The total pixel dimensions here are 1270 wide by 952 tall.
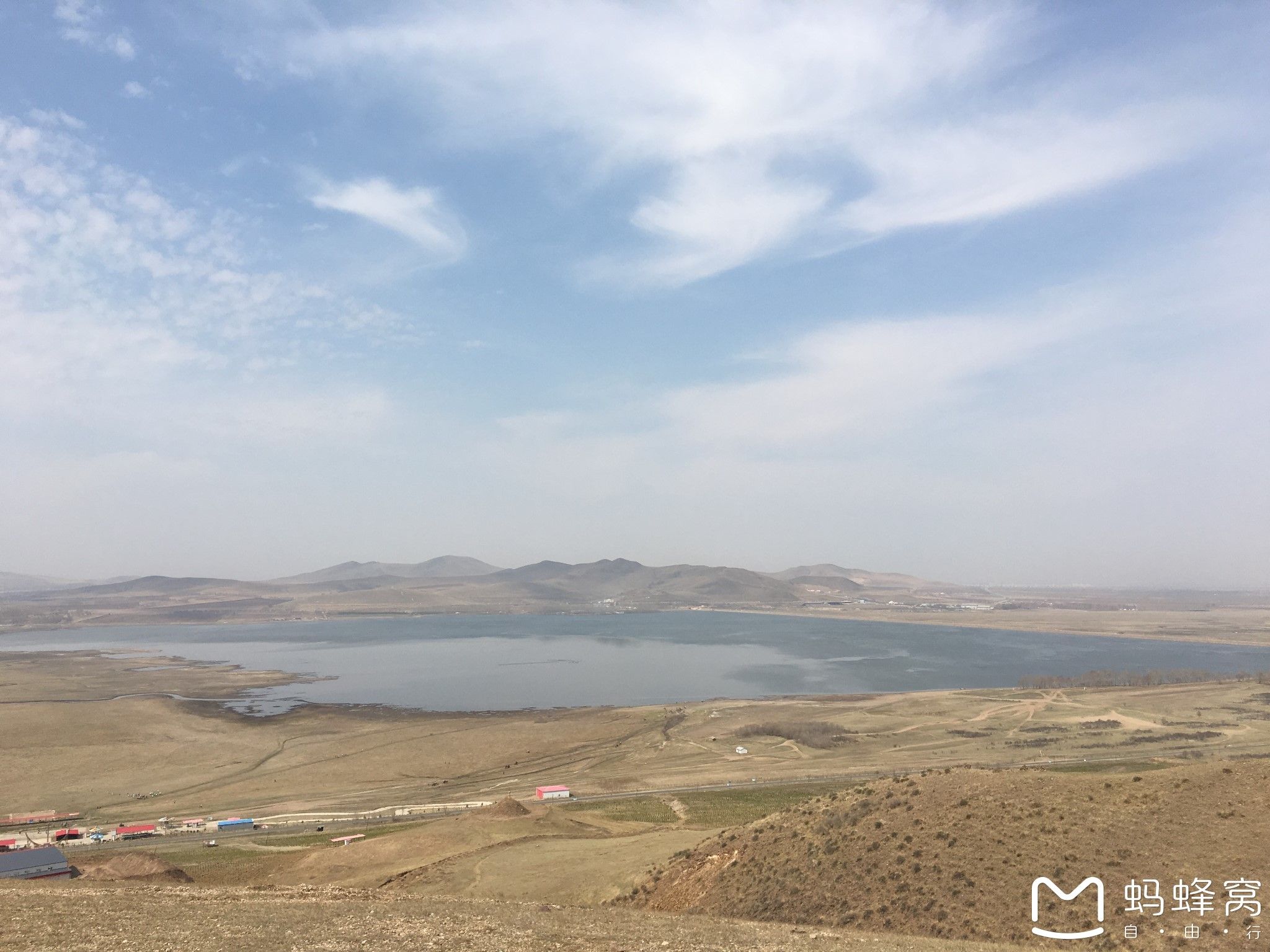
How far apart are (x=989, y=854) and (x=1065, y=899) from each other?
8.25 ft

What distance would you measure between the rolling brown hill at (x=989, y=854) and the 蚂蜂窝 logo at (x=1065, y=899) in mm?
181

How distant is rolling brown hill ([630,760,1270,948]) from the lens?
2055cm

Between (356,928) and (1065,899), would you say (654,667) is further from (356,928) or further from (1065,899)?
(356,928)

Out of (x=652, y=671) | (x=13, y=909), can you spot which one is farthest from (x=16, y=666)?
(x=13, y=909)

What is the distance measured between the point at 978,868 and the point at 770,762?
5037 cm

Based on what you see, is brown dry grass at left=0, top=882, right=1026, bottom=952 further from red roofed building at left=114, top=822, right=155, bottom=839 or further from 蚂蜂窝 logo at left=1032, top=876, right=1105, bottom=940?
red roofed building at left=114, top=822, right=155, bottom=839

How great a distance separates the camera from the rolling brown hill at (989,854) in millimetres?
20547

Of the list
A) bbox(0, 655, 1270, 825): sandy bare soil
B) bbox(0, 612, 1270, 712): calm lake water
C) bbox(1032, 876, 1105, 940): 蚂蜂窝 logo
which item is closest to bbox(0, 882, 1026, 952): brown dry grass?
bbox(1032, 876, 1105, 940): 蚂蜂窝 logo

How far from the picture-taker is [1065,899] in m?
20.7

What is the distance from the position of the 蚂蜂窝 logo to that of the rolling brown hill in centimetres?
18

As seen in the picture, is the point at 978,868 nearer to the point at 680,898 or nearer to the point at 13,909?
the point at 680,898

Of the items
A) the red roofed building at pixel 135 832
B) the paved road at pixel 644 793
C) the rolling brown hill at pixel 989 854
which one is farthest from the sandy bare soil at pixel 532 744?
the rolling brown hill at pixel 989 854

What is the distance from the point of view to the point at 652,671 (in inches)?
5851

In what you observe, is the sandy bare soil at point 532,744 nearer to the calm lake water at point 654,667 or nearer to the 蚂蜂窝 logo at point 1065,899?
the calm lake water at point 654,667
